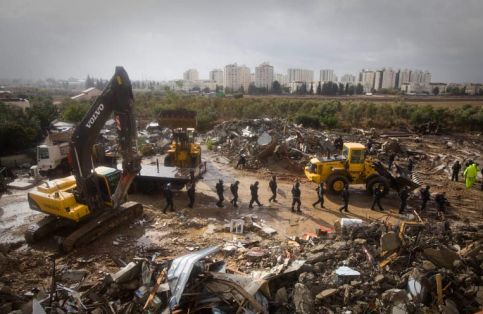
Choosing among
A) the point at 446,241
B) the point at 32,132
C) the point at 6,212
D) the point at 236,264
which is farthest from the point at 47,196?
the point at 32,132

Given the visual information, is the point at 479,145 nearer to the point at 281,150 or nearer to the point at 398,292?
the point at 281,150

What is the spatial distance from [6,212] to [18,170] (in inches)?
305

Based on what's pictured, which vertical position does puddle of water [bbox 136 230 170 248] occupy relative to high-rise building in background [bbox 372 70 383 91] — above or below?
below

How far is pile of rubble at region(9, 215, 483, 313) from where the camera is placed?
18.3 feet

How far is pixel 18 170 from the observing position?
17.9 m

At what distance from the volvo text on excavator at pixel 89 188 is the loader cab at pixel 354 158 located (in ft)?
28.1

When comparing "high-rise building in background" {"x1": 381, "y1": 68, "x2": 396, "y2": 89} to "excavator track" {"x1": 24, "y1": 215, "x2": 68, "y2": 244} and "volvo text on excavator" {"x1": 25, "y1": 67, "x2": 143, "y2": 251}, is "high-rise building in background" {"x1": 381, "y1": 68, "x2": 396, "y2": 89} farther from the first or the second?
"excavator track" {"x1": 24, "y1": 215, "x2": 68, "y2": 244}

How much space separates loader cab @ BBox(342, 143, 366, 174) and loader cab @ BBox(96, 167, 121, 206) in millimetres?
9112

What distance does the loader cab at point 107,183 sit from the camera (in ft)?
31.6

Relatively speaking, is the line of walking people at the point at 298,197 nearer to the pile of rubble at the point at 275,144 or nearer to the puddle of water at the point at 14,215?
the puddle of water at the point at 14,215

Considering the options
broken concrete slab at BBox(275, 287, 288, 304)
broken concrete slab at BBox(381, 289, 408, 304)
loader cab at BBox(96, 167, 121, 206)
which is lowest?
broken concrete slab at BBox(275, 287, 288, 304)

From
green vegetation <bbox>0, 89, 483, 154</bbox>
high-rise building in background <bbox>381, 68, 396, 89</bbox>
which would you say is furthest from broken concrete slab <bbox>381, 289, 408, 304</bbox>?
high-rise building in background <bbox>381, 68, 396, 89</bbox>

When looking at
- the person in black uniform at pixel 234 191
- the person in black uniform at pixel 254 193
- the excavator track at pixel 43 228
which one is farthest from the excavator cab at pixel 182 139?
the excavator track at pixel 43 228

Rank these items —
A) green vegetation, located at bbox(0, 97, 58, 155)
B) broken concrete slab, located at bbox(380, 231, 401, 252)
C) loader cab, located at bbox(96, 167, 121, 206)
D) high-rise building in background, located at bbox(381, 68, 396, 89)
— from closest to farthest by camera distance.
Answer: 1. broken concrete slab, located at bbox(380, 231, 401, 252)
2. loader cab, located at bbox(96, 167, 121, 206)
3. green vegetation, located at bbox(0, 97, 58, 155)
4. high-rise building in background, located at bbox(381, 68, 396, 89)
